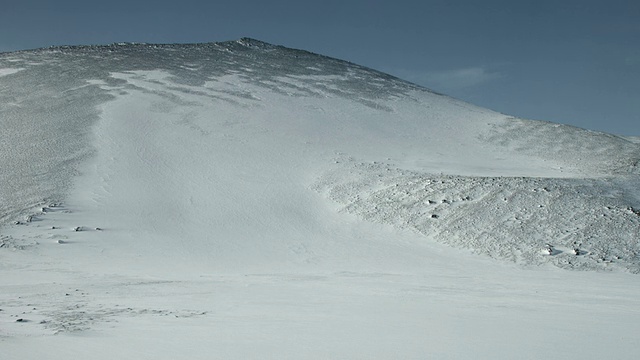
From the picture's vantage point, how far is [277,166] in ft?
90.1

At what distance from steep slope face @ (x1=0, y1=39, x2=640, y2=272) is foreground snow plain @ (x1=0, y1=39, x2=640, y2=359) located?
0.42ft

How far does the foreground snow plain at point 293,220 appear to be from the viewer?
8523mm

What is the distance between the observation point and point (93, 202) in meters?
22.5

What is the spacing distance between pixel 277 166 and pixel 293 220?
590cm

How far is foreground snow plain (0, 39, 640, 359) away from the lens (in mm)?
8523

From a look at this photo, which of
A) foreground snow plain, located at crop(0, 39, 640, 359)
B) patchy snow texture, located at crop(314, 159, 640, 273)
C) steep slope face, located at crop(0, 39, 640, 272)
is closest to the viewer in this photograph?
foreground snow plain, located at crop(0, 39, 640, 359)

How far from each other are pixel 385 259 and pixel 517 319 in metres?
8.93

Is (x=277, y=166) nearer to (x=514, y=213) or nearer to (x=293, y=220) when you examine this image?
(x=293, y=220)

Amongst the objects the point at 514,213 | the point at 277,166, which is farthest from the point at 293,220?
the point at 514,213

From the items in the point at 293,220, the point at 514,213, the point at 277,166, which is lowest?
the point at 293,220

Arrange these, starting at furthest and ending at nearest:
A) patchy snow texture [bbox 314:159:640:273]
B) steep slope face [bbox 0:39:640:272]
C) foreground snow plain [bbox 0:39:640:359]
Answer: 1. steep slope face [bbox 0:39:640:272]
2. patchy snow texture [bbox 314:159:640:273]
3. foreground snow plain [bbox 0:39:640:359]

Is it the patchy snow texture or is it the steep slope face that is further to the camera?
the steep slope face

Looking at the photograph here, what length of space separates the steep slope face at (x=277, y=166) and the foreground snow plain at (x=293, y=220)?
0.13 metres

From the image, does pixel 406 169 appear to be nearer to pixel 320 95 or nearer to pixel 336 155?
pixel 336 155
